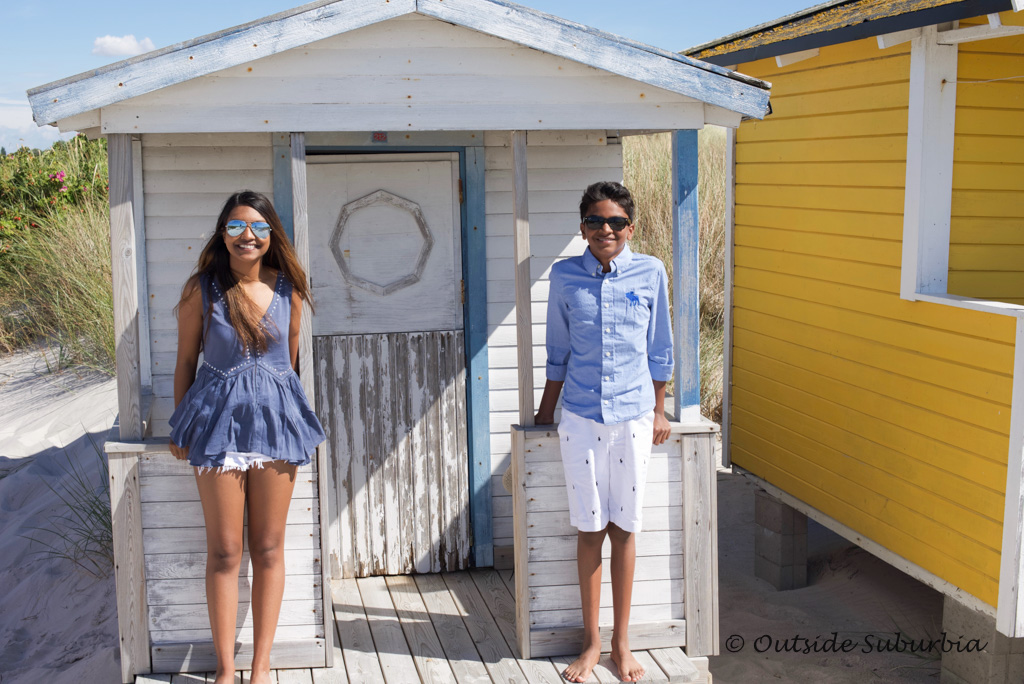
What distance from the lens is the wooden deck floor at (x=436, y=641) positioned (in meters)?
4.23

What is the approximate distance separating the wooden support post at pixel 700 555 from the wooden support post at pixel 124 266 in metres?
2.48

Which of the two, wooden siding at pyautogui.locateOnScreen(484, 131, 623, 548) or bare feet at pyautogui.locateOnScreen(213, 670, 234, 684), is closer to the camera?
bare feet at pyautogui.locateOnScreen(213, 670, 234, 684)

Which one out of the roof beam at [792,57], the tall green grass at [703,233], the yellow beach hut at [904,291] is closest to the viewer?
the yellow beach hut at [904,291]

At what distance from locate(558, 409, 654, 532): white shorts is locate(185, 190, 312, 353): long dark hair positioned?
4.31 ft

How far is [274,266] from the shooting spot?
12.7 feet

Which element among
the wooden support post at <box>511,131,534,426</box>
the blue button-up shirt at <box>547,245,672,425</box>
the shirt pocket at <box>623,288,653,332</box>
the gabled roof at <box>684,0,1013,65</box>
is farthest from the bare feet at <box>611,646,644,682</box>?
the gabled roof at <box>684,0,1013,65</box>

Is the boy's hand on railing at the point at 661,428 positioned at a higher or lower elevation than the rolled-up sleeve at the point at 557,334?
lower

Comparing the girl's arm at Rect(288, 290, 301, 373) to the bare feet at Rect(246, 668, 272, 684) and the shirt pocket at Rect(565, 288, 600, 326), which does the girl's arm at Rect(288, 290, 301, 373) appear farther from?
the bare feet at Rect(246, 668, 272, 684)

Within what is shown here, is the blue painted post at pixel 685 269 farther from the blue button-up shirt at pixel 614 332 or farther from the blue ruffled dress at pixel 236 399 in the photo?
the blue ruffled dress at pixel 236 399

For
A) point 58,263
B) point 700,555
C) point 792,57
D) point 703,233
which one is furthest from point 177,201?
point 703,233

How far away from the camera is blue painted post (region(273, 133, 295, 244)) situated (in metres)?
4.74

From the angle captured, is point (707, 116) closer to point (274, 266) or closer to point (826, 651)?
point (274, 266)

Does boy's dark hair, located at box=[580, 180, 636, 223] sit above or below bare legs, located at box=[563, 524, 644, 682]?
above

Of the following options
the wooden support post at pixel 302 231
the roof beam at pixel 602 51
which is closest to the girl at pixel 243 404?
the wooden support post at pixel 302 231
